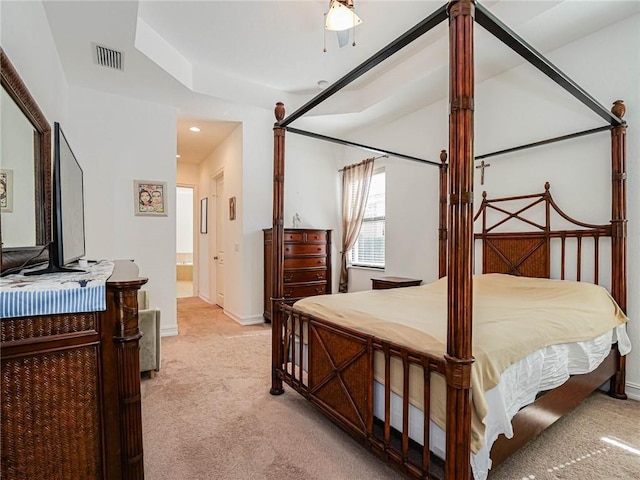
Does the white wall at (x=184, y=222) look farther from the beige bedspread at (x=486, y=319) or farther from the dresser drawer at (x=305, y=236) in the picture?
the beige bedspread at (x=486, y=319)

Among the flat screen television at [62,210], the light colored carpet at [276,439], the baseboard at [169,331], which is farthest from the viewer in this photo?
the baseboard at [169,331]

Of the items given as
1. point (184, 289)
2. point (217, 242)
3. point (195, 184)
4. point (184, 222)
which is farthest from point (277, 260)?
point (184, 222)

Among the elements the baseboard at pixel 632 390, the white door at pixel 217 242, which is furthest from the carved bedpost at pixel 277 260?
the white door at pixel 217 242

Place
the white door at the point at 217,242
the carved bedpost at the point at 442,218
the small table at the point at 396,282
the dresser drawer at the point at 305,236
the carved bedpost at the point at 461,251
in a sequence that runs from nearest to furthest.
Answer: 1. the carved bedpost at the point at 461,251
2. the carved bedpost at the point at 442,218
3. the small table at the point at 396,282
4. the dresser drawer at the point at 305,236
5. the white door at the point at 217,242

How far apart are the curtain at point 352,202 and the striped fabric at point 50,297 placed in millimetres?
4179

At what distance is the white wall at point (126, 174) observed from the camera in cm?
374

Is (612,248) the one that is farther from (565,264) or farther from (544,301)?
(544,301)

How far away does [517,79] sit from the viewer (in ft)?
10.7

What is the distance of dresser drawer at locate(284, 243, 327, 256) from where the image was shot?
4379mm

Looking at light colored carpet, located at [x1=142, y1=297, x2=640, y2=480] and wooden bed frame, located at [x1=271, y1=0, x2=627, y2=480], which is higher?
wooden bed frame, located at [x1=271, y1=0, x2=627, y2=480]

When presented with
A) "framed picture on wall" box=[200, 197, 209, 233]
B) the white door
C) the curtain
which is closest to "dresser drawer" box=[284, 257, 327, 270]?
the curtain

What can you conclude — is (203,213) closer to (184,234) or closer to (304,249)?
(304,249)

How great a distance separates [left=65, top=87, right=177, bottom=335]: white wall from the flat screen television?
7.57ft

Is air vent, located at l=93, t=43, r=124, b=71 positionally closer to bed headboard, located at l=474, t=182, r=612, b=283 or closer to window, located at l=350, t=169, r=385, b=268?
window, located at l=350, t=169, r=385, b=268
